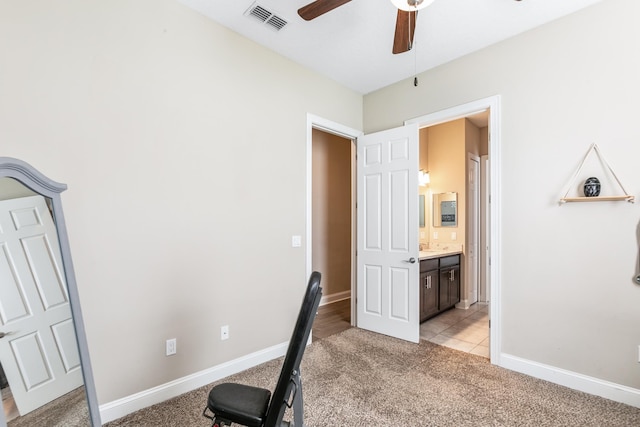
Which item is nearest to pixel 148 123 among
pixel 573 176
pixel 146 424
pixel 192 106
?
pixel 192 106

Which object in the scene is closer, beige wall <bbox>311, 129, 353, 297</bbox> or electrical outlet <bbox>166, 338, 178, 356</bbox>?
electrical outlet <bbox>166, 338, 178, 356</bbox>

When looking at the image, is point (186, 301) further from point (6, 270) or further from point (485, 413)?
point (485, 413)

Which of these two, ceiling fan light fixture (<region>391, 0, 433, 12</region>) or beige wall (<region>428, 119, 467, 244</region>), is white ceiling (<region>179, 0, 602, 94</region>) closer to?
ceiling fan light fixture (<region>391, 0, 433, 12</region>)

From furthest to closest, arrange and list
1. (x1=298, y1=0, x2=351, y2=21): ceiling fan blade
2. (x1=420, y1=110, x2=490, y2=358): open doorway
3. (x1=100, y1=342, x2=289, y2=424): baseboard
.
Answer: (x1=420, y1=110, x2=490, y2=358): open doorway < (x1=100, y1=342, x2=289, y2=424): baseboard < (x1=298, y1=0, x2=351, y2=21): ceiling fan blade

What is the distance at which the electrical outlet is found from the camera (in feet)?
7.24

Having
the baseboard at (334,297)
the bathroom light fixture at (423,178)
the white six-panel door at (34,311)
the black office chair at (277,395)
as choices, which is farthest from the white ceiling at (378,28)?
the baseboard at (334,297)

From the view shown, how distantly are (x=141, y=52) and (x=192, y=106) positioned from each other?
45 cm

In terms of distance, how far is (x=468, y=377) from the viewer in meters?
2.52

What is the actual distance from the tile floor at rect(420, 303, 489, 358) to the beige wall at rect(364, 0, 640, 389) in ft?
1.73

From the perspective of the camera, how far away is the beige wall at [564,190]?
86.1 inches

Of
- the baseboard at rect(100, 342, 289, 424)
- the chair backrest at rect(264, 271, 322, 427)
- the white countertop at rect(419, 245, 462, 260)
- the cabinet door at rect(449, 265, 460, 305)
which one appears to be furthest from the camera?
the cabinet door at rect(449, 265, 460, 305)

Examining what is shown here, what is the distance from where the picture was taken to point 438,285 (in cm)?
409

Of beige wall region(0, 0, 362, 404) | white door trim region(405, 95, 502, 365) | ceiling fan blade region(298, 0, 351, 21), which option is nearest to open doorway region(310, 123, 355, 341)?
beige wall region(0, 0, 362, 404)

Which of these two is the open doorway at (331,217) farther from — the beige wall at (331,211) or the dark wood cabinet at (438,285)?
the dark wood cabinet at (438,285)
